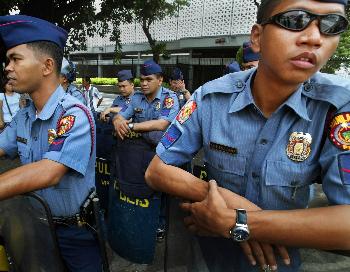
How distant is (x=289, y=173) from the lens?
3.83ft

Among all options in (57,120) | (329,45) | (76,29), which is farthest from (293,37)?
(76,29)

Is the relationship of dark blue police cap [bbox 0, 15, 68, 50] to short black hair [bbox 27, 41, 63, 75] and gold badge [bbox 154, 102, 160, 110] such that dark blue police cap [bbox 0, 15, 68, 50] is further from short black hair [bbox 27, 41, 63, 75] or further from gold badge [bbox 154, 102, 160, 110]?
gold badge [bbox 154, 102, 160, 110]

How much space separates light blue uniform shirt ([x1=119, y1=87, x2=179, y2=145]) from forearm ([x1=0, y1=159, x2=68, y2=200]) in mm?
2522

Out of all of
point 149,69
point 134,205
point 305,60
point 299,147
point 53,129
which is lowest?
point 134,205

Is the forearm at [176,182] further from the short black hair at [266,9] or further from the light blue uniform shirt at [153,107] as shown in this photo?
the light blue uniform shirt at [153,107]

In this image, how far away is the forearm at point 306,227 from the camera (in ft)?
3.24

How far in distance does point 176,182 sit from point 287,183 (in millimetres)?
419

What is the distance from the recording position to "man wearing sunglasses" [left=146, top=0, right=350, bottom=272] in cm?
103

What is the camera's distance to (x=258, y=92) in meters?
1.26

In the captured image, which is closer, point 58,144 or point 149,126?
point 58,144

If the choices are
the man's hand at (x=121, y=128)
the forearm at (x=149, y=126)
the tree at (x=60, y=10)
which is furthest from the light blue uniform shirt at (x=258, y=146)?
the tree at (x=60, y=10)

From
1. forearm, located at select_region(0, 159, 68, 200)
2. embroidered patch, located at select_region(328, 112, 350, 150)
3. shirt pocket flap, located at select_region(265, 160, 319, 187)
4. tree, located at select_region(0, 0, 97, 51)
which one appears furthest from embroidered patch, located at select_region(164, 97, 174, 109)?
tree, located at select_region(0, 0, 97, 51)

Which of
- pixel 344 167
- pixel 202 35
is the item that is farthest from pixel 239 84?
pixel 202 35

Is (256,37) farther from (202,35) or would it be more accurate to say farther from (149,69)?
(202,35)
